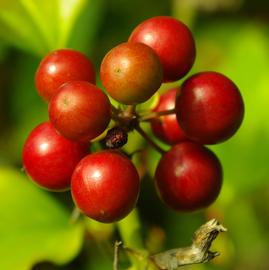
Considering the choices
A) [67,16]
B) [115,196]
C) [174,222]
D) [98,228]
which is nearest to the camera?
[115,196]

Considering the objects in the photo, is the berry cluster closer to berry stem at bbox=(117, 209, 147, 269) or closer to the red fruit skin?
the red fruit skin

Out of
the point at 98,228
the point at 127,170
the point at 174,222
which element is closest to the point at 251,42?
the point at 174,222

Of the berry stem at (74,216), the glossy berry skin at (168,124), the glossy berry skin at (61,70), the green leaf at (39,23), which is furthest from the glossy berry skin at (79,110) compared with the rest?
the green leaf at (39,23)

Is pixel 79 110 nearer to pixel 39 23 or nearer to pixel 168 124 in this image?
pixel 168 124

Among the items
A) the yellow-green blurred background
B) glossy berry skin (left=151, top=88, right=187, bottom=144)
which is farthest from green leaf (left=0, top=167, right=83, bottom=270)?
glossy berry skin (left=151, top=88, right=187, bottom=144)

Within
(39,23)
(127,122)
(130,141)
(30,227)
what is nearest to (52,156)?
(127,122)

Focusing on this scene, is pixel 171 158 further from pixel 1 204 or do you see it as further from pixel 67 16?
→ pixel 67 16
